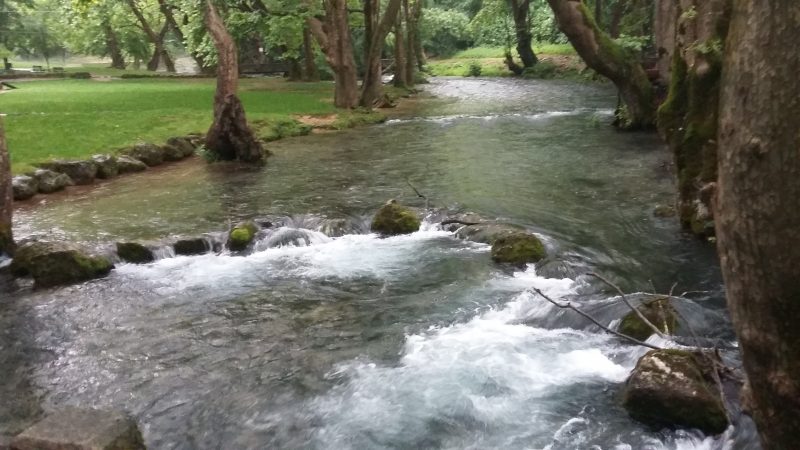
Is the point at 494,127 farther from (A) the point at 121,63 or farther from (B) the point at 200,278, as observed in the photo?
(A) the point at 121,63

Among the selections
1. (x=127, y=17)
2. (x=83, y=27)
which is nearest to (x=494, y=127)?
(x=127, y=17)

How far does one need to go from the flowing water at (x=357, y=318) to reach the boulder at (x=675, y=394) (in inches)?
4.8

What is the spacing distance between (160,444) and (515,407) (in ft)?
9.57

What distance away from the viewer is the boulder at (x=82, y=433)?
4547 millimetres

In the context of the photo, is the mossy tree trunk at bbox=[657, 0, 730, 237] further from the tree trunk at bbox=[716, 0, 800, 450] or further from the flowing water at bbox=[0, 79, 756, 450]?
the tree trunk at bbox=[716, 0, 800, 450]

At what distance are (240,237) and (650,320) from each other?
21.0 ft

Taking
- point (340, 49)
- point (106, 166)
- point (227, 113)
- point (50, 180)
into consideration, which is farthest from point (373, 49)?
point (50, 180)

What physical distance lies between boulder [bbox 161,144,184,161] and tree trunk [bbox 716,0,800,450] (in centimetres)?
1691

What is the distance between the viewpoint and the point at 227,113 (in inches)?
668

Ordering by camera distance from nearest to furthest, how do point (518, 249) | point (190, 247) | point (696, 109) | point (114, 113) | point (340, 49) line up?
1. point (518, 249)
2. point (696, 109)
3. point (190, 247)
4. point (114, 113)
5. point (340, 49)

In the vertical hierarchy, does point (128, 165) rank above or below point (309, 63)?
below

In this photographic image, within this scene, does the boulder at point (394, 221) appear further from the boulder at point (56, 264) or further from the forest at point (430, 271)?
the boulder at point (56, 264)

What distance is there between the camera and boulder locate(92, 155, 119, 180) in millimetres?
15695

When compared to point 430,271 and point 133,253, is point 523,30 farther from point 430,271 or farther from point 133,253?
point 133,253
